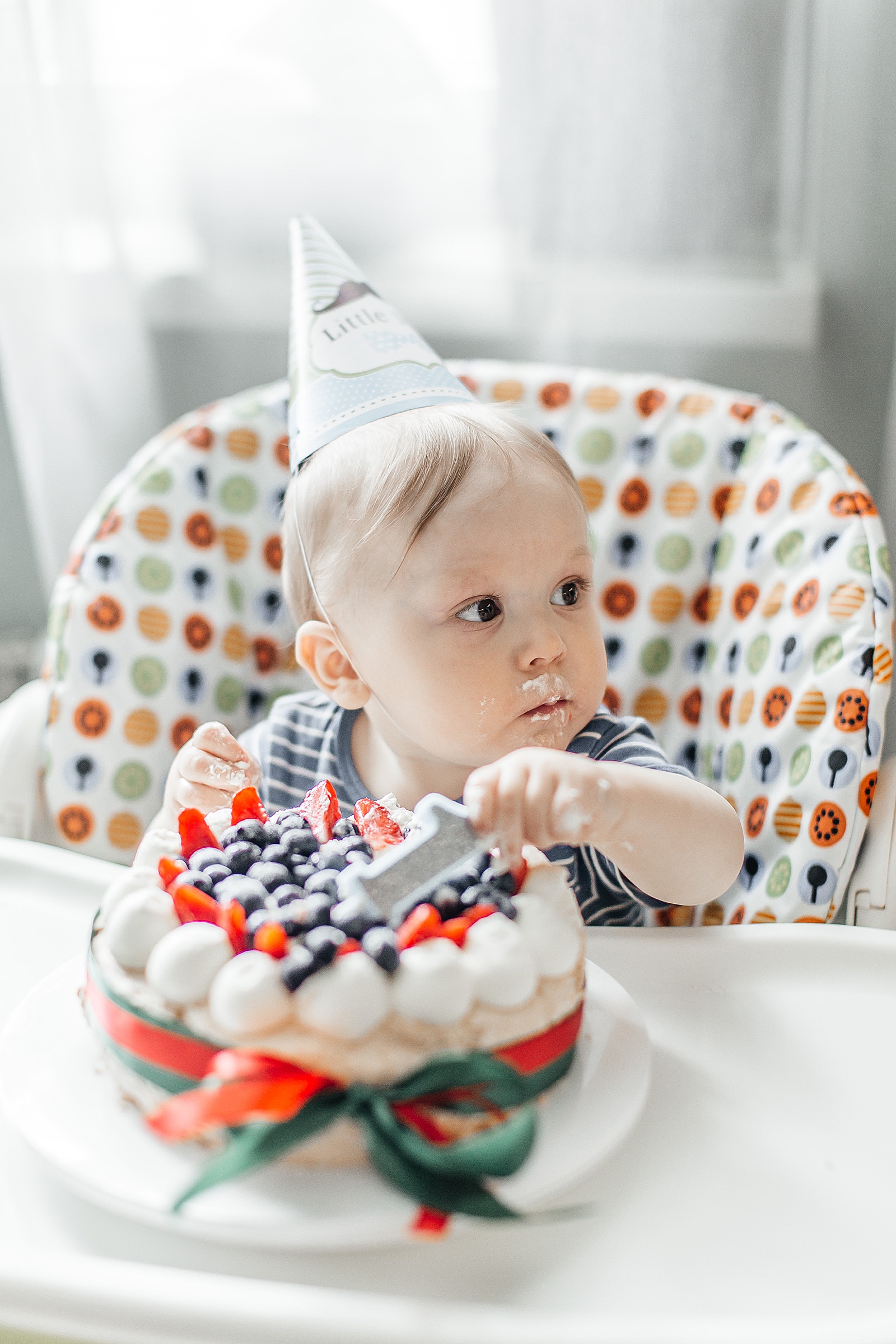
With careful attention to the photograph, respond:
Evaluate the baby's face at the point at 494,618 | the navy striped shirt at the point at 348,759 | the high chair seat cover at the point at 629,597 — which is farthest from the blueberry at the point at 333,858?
the high chair seat cover at the point at 629,597

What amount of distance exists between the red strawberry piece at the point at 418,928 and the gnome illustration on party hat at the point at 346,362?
447 millimetres

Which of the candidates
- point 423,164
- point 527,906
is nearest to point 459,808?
point 527,906

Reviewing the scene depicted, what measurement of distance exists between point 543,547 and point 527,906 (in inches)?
12.9

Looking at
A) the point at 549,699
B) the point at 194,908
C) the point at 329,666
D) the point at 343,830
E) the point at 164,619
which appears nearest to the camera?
the point at 194,908

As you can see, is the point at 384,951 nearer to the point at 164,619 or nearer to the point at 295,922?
the point at 295,922

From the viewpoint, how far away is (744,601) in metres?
1.07

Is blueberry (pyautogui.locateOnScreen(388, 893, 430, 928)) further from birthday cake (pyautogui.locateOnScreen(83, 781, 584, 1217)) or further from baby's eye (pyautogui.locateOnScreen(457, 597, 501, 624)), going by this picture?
baby's eye (pyautogui.locateOnScreen(457, 597, 501, 624))

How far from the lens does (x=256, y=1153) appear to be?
49 centimetres

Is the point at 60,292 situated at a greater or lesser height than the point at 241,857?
greater

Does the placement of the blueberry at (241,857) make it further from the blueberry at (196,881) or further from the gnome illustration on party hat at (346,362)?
the gnome illustration on party hat at (346,362)

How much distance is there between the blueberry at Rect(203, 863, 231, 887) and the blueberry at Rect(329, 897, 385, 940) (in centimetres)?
8

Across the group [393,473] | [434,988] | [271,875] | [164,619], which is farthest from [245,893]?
[164,619]

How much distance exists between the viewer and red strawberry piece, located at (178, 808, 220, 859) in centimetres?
66

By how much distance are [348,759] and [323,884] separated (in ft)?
1.51
